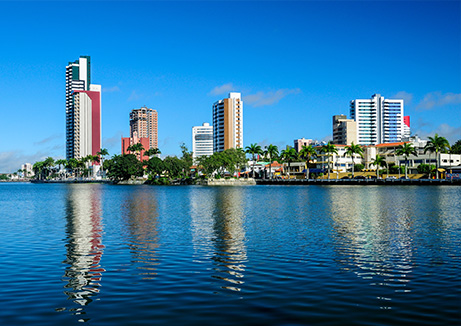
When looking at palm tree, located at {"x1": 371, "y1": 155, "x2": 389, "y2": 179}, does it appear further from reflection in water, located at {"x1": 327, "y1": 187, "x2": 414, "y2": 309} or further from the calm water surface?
the calm water surface

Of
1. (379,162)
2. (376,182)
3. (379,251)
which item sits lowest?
(379,251)

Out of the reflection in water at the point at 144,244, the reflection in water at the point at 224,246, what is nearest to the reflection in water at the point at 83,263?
the reflection in water at the point at 144,244

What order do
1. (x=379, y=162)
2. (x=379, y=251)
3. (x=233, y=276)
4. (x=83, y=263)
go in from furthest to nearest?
(x=379, y=162), (x=379, y=251), (x=83, y=263), (x=233, y=276)

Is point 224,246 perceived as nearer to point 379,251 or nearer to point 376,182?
point 379,251

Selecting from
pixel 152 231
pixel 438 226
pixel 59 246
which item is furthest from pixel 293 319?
pixel 438 226

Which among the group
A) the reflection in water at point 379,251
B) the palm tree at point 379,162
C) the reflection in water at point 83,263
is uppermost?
the palm tree at point 379,162

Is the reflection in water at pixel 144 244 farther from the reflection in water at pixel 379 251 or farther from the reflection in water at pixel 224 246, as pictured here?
the reflection in water at pixel 379 251

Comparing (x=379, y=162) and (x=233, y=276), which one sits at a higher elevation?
(x=379, y=162)

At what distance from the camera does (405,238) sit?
28953 millimetres

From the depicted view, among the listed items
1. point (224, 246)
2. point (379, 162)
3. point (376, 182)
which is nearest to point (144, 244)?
point (224, 246)

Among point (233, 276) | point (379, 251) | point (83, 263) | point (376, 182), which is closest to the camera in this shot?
point (233, 276)

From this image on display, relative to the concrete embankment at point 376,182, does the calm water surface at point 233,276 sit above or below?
below

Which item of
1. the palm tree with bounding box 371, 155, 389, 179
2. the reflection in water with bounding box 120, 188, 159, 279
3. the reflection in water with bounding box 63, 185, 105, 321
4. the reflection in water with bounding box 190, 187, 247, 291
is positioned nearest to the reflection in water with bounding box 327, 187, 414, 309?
the reflection in water with bounding box 190, 187, 247, 291

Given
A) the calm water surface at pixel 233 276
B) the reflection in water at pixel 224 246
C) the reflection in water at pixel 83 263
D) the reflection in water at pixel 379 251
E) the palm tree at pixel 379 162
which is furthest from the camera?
the palm tree at pixel 379 162
